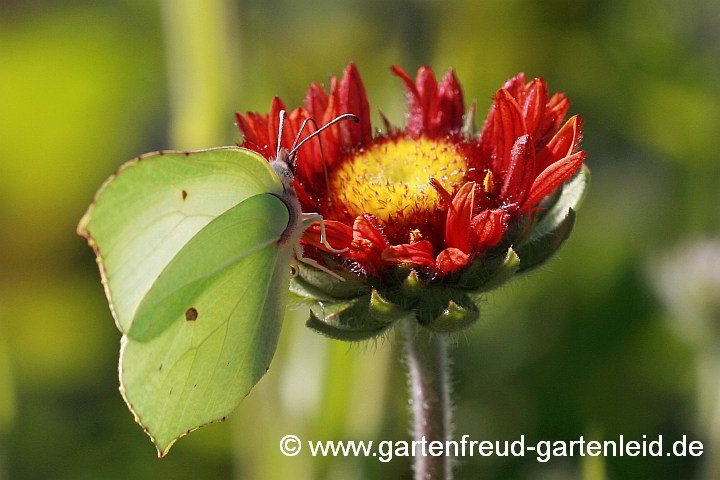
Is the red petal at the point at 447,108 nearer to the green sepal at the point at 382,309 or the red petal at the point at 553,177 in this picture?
the red petal at the point at 553,177

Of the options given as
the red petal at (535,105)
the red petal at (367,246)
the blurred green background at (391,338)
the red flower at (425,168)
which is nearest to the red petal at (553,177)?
the red flower at (425,168)

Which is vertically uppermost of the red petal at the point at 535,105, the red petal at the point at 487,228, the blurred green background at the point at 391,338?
the red petal at the point at 535,105

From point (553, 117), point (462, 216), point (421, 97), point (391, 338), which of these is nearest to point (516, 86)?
point (553, 117)

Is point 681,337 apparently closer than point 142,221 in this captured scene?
No

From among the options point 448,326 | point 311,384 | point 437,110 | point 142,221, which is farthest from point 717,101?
point 142,221

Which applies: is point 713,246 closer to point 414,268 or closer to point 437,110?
point 437,110

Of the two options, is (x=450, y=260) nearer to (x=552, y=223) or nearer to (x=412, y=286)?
(x=412, y=286)
